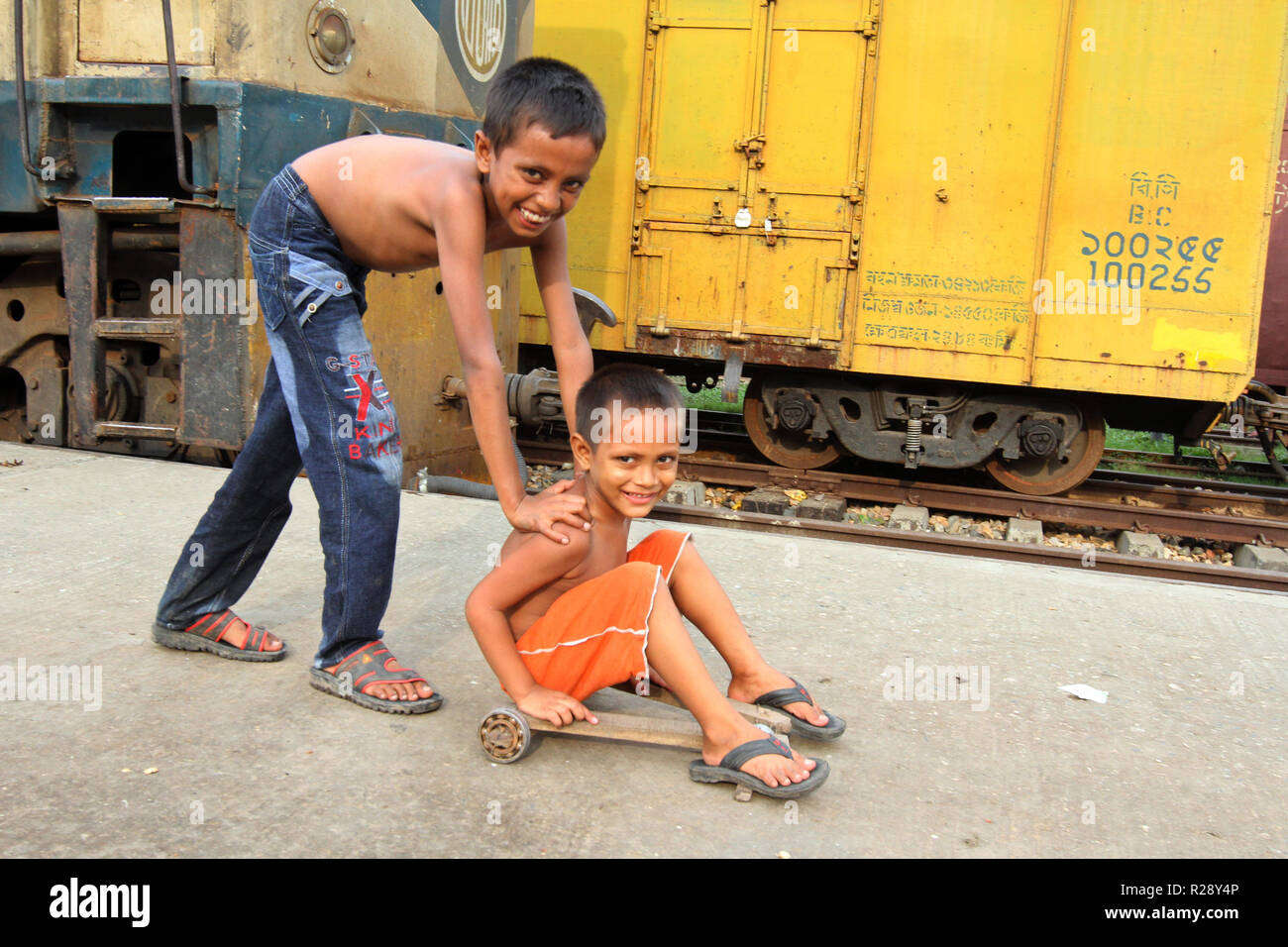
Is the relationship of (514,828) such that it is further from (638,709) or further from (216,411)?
(216,411)

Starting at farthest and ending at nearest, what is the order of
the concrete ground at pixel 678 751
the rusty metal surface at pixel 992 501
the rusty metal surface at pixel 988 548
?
the rusty metal surface at pixel 992 501 < the rusty metal surface at pixel 988 548 < the concrete ground at pixel 678 751

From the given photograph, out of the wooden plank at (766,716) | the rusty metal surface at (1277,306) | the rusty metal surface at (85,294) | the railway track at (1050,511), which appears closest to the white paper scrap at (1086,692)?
the wooden plank at (766,716)

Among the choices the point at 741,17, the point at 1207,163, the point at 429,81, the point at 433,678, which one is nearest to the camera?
the point at 433,678

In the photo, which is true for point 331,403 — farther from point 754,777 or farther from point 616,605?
point 754,777

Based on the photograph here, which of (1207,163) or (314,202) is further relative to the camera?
(1207,163)

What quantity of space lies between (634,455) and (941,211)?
529 cm

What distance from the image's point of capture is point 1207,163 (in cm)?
666

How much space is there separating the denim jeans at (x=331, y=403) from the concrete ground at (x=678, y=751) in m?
0.33

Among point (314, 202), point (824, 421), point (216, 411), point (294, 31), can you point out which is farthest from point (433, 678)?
point (824, 421)

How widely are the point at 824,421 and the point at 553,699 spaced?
5.35 m

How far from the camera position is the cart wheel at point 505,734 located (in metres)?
2.43

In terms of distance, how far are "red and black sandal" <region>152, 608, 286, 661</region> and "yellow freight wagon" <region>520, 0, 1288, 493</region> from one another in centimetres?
474

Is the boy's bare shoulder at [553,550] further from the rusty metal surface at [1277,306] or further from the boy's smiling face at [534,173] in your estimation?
the rusty metal surface at [1277,306]

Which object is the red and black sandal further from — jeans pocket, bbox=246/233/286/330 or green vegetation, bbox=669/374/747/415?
green vegetation, bbox=669/374/747/415
